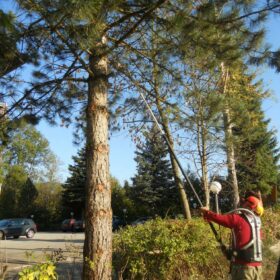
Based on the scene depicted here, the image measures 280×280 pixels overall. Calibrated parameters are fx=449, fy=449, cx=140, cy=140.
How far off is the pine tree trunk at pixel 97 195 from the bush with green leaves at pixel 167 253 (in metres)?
1.52

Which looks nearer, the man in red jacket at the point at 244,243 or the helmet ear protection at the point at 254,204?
the man in red jacket at the point at 244,243

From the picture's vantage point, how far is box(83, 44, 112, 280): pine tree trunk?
20.5ft

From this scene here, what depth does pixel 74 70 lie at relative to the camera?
7.70m

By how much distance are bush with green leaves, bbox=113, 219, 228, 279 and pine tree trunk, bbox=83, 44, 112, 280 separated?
1.52 meters

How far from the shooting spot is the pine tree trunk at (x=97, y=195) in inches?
247

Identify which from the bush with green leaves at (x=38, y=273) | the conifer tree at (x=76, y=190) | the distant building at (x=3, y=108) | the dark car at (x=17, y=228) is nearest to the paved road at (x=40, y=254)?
the bush with green leaves at (x=38, y=273)

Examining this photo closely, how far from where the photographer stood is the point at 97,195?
252 inches

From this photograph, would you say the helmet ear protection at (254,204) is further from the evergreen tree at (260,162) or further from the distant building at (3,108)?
the evergreen tree at (260,162)

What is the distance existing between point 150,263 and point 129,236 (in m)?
0.65

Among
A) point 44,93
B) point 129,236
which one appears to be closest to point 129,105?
point 44,93

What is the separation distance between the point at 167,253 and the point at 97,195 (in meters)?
2.28

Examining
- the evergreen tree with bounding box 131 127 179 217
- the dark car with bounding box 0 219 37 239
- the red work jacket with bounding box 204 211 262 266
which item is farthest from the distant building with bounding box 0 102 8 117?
the evergreen tree with bounding box 131 127 179 217

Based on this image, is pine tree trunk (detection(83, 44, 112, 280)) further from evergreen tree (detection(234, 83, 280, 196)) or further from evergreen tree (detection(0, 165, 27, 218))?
evergreen tree (detection(0, 165, 27, 218))

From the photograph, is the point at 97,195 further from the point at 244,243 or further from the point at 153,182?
the point at 153,182
